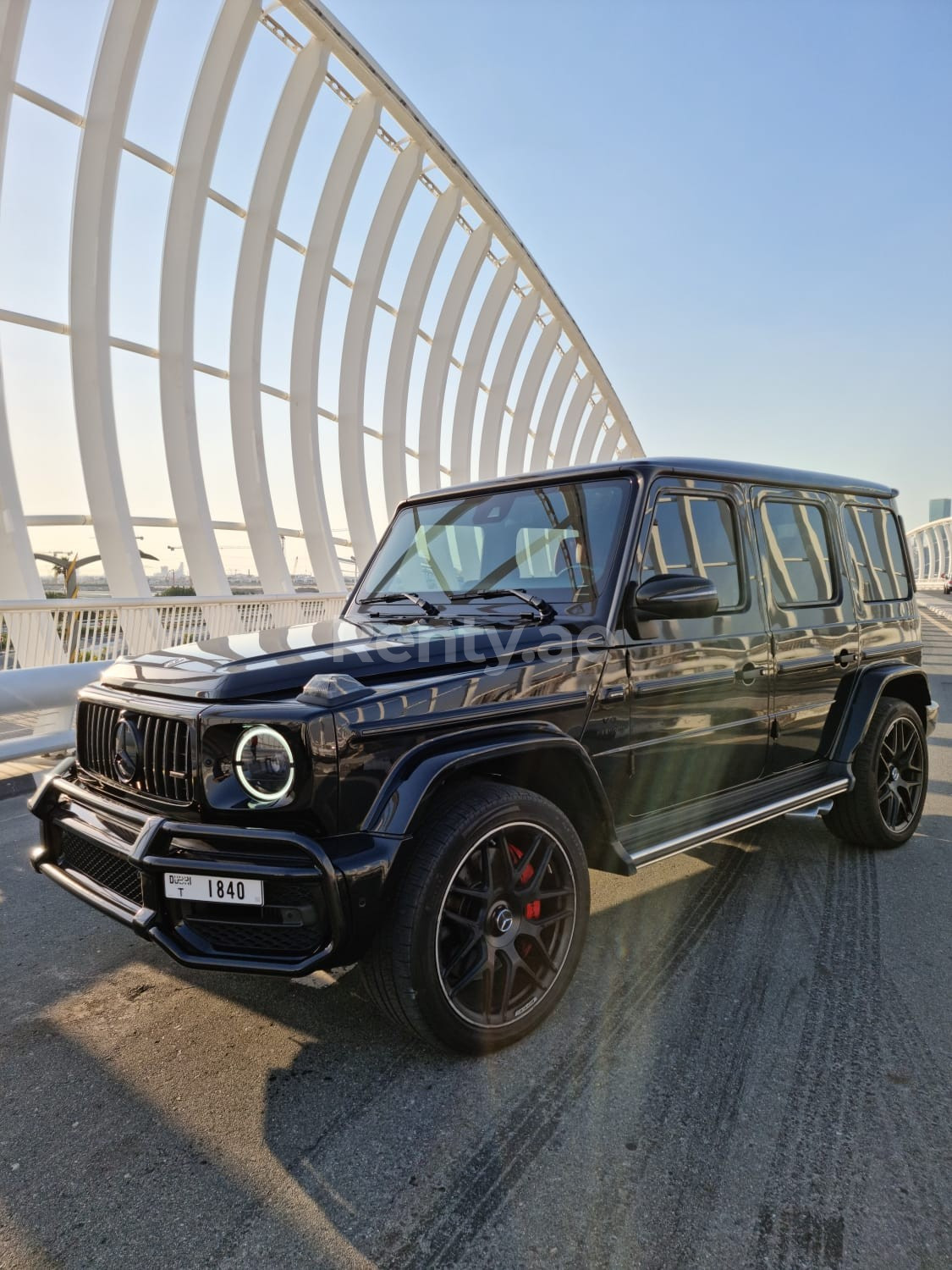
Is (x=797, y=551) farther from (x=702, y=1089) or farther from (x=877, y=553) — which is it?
(x=702, y=1089)

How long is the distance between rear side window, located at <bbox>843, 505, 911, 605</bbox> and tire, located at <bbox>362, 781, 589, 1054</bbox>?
282cm

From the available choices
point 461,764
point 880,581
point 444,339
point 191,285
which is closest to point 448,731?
point 461,764

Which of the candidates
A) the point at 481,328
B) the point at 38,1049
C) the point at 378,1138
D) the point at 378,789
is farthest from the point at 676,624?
the point at 481,328

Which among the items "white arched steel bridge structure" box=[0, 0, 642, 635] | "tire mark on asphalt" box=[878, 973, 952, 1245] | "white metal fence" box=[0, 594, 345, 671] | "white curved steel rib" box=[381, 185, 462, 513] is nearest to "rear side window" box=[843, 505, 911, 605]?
"tire mark on asphalt" box=[878, 973, 952, 1245]

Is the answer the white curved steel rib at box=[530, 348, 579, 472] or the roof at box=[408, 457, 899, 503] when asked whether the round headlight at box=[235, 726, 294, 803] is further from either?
the white curved steel rib at box=[530, 348, 579, 472]

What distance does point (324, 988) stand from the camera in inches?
119

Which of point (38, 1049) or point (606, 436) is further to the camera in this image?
point (606, 436)

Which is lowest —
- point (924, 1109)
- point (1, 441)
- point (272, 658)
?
point (924, 1109)

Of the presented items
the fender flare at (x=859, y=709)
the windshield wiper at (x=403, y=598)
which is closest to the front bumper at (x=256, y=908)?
the windshield wiper at (x=403, y=598)

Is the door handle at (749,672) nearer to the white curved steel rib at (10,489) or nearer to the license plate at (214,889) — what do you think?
the license plate at (214,889)

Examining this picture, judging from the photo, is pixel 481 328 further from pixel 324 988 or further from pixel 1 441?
pixel 324 988

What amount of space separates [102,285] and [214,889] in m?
10.5

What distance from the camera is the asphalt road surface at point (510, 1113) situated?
1.86 m

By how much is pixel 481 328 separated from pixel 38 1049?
827 inches
